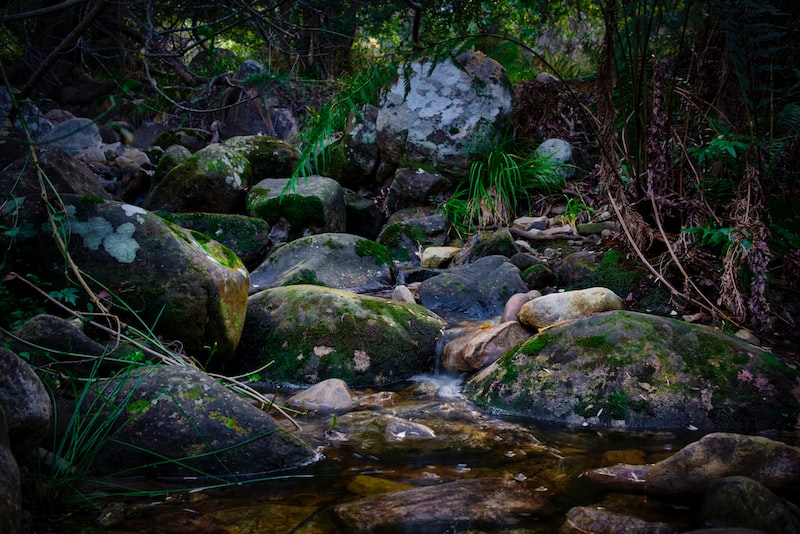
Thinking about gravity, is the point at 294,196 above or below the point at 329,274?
above

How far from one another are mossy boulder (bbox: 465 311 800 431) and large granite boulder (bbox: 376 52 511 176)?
209 inches

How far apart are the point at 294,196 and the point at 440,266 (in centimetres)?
199

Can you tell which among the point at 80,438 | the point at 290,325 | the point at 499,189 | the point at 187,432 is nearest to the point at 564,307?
the point at 290,325

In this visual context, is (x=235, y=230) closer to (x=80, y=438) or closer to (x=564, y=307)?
(x=564, y=307)

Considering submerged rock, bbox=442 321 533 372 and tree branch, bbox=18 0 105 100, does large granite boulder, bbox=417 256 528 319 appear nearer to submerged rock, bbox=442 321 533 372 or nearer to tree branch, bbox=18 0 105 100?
submerged rock, bbox=442 321 533 372

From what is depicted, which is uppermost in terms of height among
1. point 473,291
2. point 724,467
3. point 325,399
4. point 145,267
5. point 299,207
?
point 145,267

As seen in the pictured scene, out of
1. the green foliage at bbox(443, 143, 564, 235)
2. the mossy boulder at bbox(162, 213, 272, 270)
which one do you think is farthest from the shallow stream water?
the green foliage at bbox(443, 143, 564, 235)

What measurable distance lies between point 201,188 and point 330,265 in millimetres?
2518

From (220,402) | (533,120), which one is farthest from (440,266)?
(220,402)

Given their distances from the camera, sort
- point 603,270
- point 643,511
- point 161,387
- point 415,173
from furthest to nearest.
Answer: point 415,173, point 603,270, point 161,387, point 643,511

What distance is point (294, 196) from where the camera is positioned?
7.48 meters

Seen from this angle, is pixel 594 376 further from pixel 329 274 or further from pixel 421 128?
pixel 421 128

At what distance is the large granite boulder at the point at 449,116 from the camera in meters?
8.55

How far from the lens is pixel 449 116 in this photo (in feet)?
28.2
